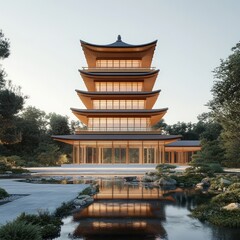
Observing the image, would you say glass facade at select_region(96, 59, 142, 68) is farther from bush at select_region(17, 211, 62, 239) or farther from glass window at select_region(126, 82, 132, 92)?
bush at select_region(17, 211, 62, 239)

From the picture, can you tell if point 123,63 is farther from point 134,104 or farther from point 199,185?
point 199,185

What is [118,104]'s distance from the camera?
46469mm

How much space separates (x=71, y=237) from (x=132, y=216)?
3.52 metres

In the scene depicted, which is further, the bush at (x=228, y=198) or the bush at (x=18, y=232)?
the bush at (x=228, y=198)

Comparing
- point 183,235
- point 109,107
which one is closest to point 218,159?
point 109,107

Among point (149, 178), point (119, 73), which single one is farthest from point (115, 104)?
point (149, 178)

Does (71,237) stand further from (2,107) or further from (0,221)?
(2,107)

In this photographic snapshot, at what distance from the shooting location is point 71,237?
1012cm

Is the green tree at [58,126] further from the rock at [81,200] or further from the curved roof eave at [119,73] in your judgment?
the rock at [81,200]

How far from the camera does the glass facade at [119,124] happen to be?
45906 mm

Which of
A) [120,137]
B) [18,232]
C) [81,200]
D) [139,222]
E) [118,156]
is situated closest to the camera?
[18,232]

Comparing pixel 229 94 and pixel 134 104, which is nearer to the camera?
pixel 229 94

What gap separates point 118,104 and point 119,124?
276cm

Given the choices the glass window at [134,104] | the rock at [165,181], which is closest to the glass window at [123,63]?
the glass window at [134,104]
